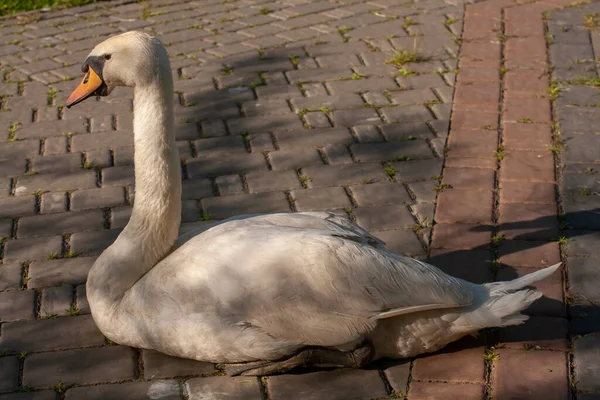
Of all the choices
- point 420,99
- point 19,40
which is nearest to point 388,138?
point 420,99

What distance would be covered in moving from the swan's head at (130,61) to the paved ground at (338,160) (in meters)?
1.16

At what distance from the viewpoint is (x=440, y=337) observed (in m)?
3.99

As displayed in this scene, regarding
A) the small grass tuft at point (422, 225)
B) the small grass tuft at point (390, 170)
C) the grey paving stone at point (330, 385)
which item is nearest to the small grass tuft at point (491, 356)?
the grey paving stone at point (330, 385)

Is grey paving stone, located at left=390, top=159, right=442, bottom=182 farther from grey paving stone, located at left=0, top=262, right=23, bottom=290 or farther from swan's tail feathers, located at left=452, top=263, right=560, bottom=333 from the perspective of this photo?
grey paving stone, located at left=0, top=262, right=23, bottom=290

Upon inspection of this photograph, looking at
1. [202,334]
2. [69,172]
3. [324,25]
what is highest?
[202,334]

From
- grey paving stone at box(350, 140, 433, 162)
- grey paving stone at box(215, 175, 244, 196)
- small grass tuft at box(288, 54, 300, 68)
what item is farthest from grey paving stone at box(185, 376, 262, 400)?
small grass tuft at box(288, 54, 300, 68)

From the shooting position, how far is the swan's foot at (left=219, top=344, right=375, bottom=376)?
3957 mm

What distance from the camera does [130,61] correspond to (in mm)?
→ 4172

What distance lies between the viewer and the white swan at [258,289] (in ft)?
12.6

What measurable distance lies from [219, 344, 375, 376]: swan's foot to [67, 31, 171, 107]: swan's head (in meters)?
1.32

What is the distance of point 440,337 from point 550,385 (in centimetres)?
49

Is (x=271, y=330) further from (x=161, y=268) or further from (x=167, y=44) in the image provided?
(x=167, y=44)

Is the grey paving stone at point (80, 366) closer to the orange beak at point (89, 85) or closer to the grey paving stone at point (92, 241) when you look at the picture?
the grey paving stone at point (92, 241)

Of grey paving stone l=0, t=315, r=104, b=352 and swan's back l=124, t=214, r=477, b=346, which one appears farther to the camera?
grey paving stone l=0, t=315, r=104, b=352
